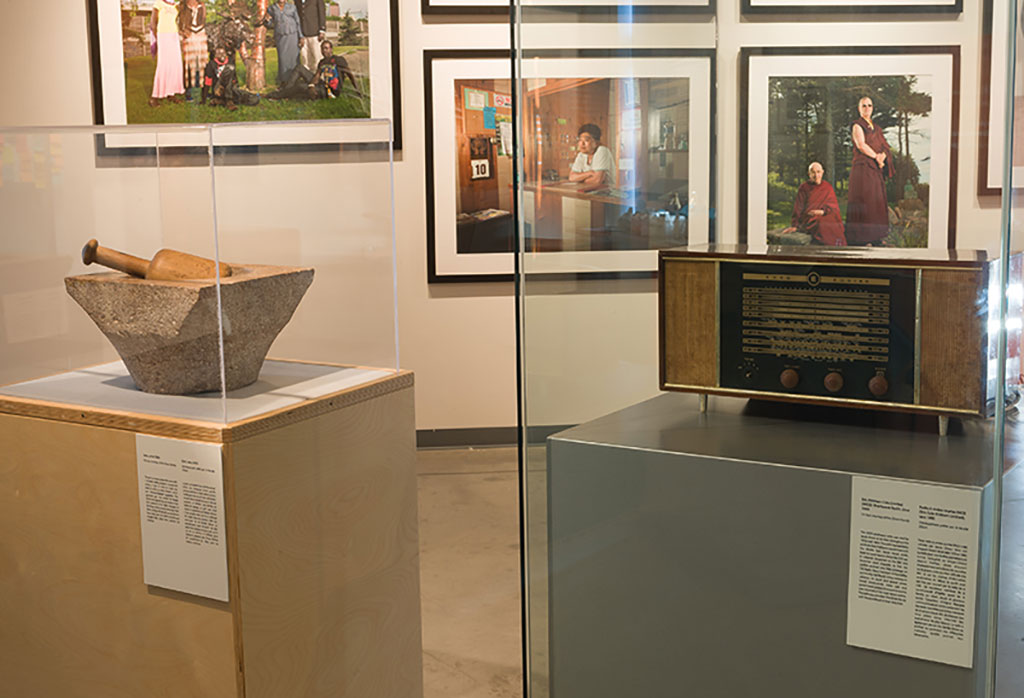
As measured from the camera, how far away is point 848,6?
1.42 metres

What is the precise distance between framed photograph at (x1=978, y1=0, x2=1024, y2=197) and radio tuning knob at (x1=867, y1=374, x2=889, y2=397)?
0.99 ft

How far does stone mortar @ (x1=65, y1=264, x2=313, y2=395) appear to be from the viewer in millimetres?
1861

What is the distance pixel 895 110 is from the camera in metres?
1.39

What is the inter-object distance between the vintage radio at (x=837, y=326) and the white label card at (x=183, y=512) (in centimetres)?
78

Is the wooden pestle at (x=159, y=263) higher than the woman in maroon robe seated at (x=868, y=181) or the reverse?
the reverse

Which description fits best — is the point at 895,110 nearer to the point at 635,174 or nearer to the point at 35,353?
the point at 635,174

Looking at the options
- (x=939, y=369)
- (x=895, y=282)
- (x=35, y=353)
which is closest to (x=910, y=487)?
(x=939, y=369)

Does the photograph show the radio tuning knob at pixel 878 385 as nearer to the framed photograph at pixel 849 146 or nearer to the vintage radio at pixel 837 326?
the vintage radio at pixel 837 326

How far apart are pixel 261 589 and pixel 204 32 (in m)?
3.61

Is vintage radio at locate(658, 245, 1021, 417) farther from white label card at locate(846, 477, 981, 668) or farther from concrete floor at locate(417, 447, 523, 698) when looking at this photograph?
concrete floor at locate(417, 447, 523, 698)

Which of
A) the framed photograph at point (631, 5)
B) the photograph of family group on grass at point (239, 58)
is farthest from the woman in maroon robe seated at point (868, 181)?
the photograph of family group on grass at point (239, 58)

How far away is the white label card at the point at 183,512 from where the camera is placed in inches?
70.6

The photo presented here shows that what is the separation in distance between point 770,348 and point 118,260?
3.88 ft

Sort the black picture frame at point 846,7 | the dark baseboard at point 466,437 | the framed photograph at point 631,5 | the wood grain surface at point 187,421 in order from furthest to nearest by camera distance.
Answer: the dark baseboard at point 466,437, the wood grain surface at point 187,421, the framed photograph at point 631,5, the black picture frame at point 846,7
